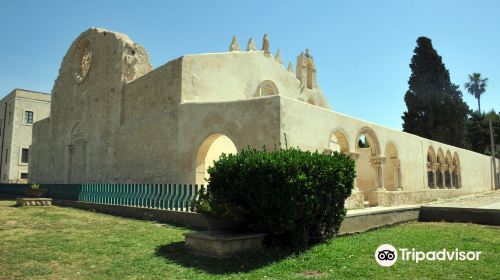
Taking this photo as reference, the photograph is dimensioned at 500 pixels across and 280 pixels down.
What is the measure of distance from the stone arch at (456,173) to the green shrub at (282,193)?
21.7 m

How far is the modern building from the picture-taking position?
36375 millimetres

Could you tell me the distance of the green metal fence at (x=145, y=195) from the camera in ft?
34.7

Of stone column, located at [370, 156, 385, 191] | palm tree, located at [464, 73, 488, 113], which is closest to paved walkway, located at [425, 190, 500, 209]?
stone column, located at [370, 156, 385, 191]

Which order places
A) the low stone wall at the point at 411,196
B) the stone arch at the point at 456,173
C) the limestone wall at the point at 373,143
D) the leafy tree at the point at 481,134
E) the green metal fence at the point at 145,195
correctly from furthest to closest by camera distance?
the leafy tree at the point at 481,134 < the stone arch at the point at 456,173 < the low stone wall at the point at 411,196 < the limestone wall at the point at 373,143 < the green metal fence at the point at 145,195

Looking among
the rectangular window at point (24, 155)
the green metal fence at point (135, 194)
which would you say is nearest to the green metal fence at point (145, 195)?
the green metal fence at point (135, 194)

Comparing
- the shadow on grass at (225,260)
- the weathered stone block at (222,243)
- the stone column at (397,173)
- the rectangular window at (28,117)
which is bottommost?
the shadow on grass at (225,260)

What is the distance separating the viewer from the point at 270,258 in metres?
6.27

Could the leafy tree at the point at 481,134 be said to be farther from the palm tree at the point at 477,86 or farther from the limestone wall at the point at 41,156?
the limestone wall at the point at 41,156

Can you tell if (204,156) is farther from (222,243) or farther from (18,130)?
(18,130)

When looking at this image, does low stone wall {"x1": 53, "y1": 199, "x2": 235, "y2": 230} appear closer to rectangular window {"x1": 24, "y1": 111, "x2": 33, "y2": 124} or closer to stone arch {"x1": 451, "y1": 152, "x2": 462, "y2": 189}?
stone arch {"x1": 451, "y1": 152, "x2": 462, "y2": 189}

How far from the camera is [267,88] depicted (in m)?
19.2

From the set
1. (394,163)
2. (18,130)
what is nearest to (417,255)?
(394,163)

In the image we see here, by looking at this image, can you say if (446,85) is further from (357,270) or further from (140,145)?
(357,270)

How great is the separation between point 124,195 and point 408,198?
41.7 ft
